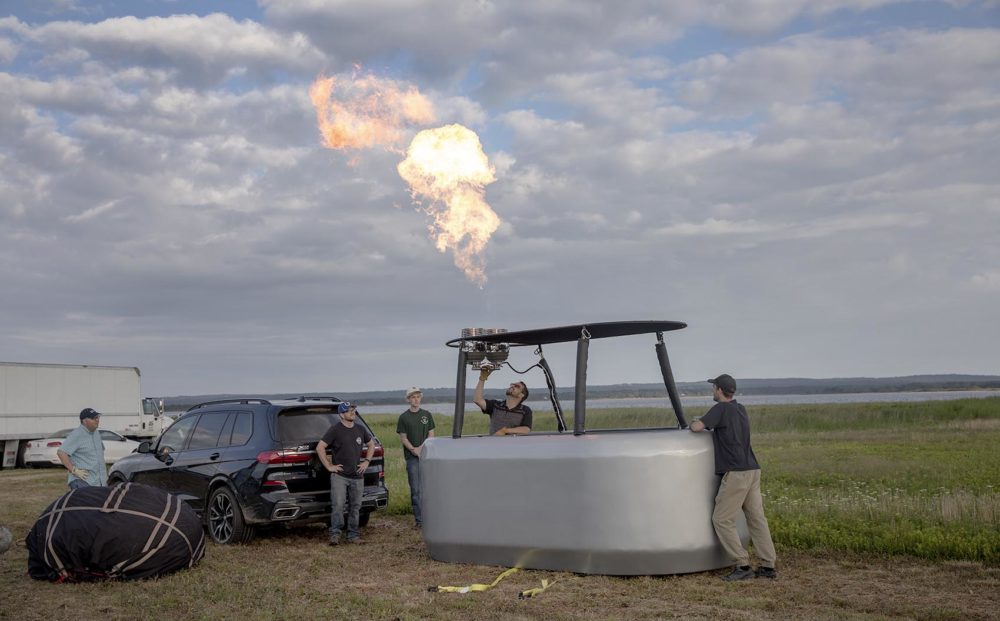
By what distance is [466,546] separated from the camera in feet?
31.7

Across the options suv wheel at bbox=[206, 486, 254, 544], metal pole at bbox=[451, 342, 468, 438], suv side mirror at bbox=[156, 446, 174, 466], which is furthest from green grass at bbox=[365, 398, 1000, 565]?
metal pole at bbox=[451, 342, 468, 438]

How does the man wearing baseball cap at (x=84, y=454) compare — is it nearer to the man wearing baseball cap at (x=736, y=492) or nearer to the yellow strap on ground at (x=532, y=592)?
the yellow strap on ground at (x=532, y=592)

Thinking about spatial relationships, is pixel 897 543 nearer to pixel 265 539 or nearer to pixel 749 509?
pixel 749 509

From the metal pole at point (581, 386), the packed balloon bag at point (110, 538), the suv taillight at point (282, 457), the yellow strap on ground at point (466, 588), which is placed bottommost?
the yellow strap on ground at point (466, 588)

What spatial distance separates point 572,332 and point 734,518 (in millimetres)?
2506

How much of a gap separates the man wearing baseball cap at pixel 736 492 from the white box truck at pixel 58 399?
24.0 m

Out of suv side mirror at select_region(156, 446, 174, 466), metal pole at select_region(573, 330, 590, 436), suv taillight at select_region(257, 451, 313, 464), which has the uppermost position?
metal pole at select_region(573, 330, 590, 436)

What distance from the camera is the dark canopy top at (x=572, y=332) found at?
9.40 metres

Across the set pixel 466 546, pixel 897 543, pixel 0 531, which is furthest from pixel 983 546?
pixel 0 531

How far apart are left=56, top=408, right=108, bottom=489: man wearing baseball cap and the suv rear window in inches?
80.4

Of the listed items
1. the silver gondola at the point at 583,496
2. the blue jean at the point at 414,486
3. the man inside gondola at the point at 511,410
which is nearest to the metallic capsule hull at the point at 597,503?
the silver gondola at the point at 583,496

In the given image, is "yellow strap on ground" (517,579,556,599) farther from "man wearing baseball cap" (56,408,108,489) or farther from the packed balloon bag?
"man wearing baseball cap" (56,408,108,489)

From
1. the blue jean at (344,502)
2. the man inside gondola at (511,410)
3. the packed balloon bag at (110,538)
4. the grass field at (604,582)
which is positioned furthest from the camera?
the blue jean at (344,502)

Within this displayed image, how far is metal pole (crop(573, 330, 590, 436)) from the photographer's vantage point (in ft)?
29.3
